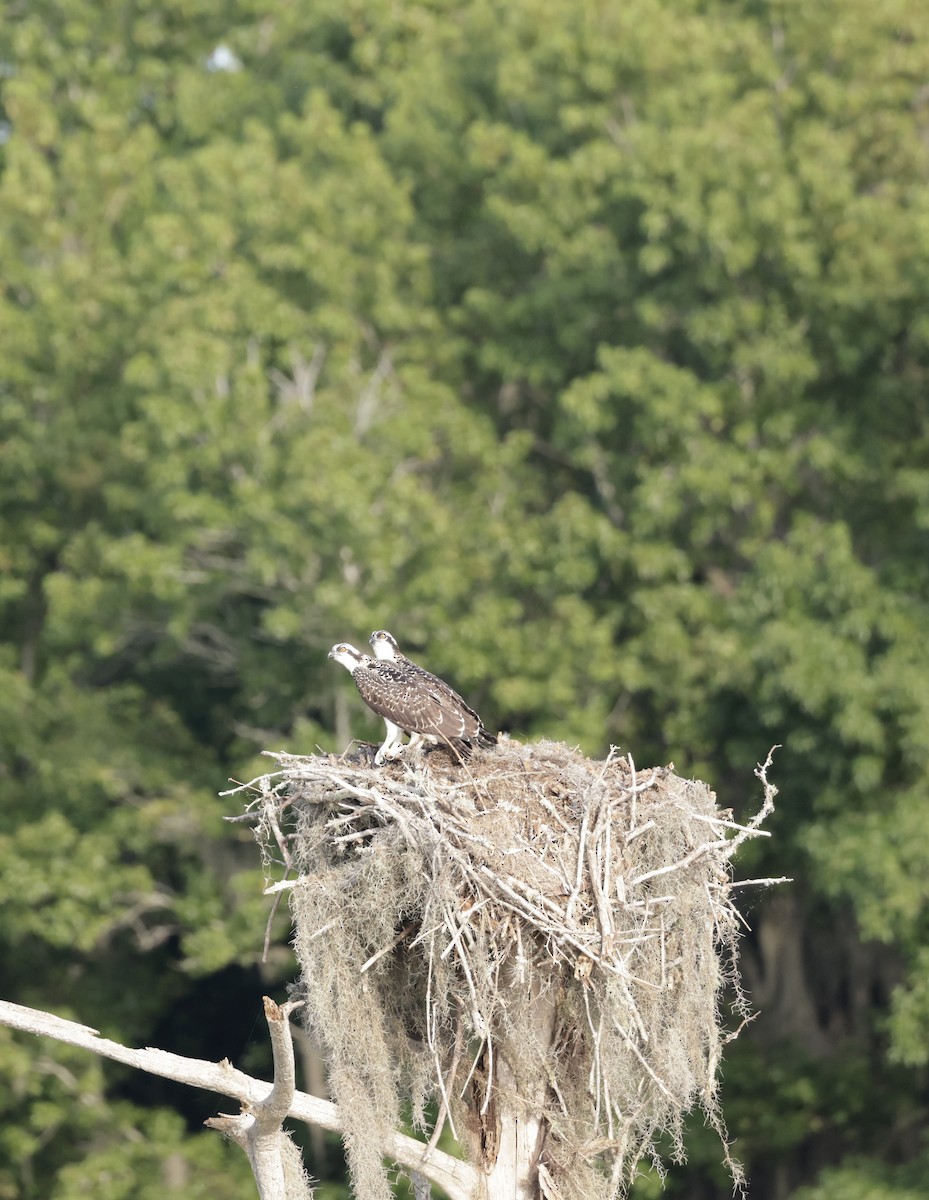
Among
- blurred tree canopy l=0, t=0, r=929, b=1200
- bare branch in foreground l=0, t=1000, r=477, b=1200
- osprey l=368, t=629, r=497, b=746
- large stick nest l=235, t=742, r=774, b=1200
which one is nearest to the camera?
bare branch in foreground l=0, t=1000, r=477, b=1200

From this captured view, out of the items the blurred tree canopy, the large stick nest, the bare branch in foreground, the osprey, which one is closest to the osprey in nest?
the osprey

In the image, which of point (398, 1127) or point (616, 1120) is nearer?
point (398, 1127)

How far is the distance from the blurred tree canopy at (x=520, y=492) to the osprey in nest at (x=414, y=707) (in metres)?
6.61

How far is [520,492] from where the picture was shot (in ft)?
65.2

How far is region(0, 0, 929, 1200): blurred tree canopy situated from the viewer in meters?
17.9

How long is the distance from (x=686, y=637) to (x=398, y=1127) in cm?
987

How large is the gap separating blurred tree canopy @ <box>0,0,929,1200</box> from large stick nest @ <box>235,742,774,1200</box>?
25.5 ft

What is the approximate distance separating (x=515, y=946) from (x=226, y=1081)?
1.33 meters

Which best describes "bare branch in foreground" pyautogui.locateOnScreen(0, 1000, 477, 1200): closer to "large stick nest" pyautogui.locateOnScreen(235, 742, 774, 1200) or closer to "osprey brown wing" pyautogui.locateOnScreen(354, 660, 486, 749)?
"large stick nest" pyautogui.locateOnScreen(235, 742, 774, 1200)

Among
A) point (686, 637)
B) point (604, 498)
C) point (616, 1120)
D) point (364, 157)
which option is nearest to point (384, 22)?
point (364, 157)

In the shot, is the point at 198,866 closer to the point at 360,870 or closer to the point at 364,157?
the point at 364,157

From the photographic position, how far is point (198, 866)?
2069 centimetres

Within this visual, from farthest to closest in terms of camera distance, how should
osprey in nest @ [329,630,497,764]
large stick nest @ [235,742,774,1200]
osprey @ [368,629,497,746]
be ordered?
1. osprey @ [368,629,497,746]
2. osprey in nest @ [329,630,497,764]
3. large stick nest @ [235,742,774,1200]

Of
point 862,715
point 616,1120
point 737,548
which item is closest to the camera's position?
point 616,1120
